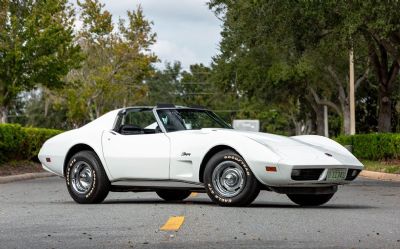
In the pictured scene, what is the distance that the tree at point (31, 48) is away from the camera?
34094 mm

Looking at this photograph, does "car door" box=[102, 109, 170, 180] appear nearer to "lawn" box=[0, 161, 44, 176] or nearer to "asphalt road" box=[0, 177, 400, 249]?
"asphalt road" box=[0, 177, 400, 249]

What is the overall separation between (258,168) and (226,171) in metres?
0.49

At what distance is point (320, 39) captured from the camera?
2666cm

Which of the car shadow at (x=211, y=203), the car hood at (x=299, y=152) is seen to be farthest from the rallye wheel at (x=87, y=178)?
the car hood at (x=299, y=152)

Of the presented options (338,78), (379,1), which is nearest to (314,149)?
(379,1)

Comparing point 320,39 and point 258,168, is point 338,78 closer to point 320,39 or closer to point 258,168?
point 320,39

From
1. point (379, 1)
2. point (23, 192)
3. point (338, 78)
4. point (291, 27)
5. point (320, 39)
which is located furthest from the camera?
point (338, 78)

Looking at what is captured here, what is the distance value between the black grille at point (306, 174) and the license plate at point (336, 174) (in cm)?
14

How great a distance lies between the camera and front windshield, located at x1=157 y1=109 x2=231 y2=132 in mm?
11867

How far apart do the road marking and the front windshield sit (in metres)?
2.46

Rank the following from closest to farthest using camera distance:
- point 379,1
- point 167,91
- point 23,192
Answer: point 23,192
point 379,1
point 167,91

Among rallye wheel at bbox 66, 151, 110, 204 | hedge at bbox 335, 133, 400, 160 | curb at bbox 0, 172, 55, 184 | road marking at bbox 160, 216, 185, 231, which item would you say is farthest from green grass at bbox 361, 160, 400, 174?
road marking at bbox 160, 216, 185, 231

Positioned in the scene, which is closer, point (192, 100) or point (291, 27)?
point (291, 27)

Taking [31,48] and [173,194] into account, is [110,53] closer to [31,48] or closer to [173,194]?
[31,48]
